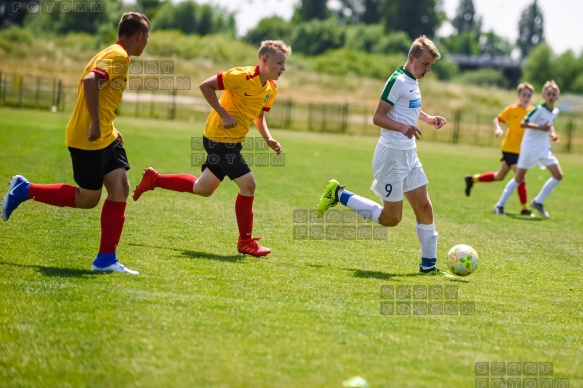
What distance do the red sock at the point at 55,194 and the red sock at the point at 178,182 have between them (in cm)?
167

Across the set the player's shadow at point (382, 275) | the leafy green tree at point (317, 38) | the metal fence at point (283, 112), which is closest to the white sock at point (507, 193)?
the player's shadow at point (382, 275)

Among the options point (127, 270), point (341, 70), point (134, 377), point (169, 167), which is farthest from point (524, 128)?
point (341, 70)

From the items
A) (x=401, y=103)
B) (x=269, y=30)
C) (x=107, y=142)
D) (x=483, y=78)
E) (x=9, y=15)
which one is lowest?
(x=107, y=142)

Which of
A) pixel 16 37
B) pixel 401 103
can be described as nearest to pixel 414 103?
pixel 401 103

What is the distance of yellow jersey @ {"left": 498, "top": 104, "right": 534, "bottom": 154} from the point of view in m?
14.9

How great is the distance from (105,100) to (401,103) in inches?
108

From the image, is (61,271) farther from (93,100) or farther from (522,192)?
(522,192)

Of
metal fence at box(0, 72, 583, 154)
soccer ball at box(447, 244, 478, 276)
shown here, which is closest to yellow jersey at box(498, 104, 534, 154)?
soccer ball at box(447, 244, 478, 276)

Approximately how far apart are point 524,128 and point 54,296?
34.5ft

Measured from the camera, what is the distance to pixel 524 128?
47.6ft

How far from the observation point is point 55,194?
733 cm

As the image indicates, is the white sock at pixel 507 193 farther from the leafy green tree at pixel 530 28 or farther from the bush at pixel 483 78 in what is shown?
the leafy green tree at pixel 530 28

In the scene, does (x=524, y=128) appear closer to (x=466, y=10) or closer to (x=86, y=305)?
(x=86, y=305)

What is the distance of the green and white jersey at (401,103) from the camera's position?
770cm
